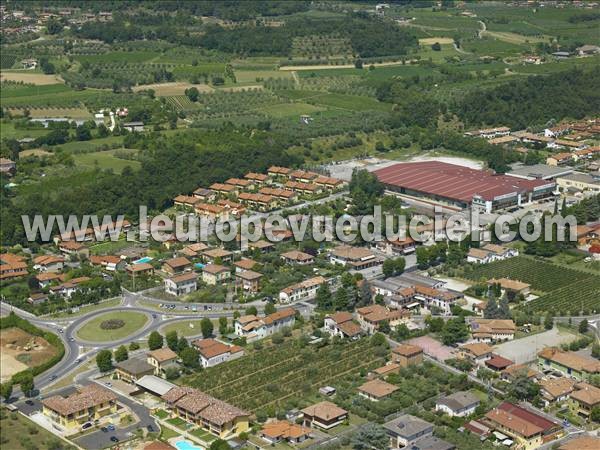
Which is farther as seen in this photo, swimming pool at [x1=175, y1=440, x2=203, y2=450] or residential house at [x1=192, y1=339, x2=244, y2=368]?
residential house at [x1=192, y1=339, x2=244, y2=368]

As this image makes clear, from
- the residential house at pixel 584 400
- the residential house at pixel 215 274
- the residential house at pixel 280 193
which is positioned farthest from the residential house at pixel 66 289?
the residential house at pixel 584 400

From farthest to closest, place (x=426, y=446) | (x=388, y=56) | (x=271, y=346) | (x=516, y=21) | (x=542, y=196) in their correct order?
1. (x=516, y=21)
2. (x=388, y=56)
3. (x=542, y=196)
4. (x=271, y=346)
5. (x=426, y=446)

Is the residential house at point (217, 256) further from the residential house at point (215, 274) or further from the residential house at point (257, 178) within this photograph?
the residential house at point (257, 178)

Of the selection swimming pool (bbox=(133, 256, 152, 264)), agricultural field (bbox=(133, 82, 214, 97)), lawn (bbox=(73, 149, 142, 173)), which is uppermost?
agricultural field (bbox=(133, 82, 214, 97))

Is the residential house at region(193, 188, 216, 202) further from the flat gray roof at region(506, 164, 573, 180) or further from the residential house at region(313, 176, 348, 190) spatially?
the flat gray roof at region(506, 164, 573, 180)

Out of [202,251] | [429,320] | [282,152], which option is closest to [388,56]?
[282,152]

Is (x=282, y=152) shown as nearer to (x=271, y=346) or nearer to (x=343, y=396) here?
(x=271, y=346)

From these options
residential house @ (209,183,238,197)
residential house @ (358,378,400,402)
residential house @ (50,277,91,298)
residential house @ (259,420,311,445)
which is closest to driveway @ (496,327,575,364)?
residential house @ (358,378,400,402)
